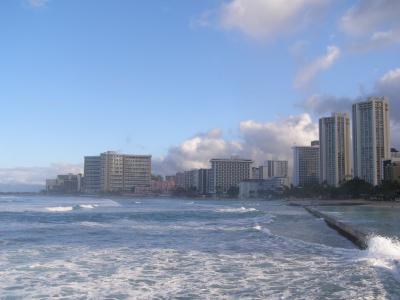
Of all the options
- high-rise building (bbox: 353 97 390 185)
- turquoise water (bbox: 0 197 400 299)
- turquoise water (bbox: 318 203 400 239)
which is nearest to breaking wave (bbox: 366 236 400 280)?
turquoise water (bbox: 0 197 400 299)

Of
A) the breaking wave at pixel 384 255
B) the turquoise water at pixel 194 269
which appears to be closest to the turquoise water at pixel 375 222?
the breaking wave at pixel 384 255

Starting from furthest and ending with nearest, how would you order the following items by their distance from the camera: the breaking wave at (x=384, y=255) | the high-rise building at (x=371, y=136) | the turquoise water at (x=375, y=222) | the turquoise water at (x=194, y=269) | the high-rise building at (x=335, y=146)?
the high-rise building at (x=335, y=146), the high-rise building at (x=371, y=136), the turquoise water at (x=375, y=222), the breaking wave at (x=384, y=255), the turquoise water at (x=194, y=269)

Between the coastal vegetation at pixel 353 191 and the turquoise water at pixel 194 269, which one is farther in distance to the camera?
the coastal vegetation at pixel 353 191

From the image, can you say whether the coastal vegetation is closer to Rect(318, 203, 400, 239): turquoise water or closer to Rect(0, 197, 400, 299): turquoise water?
Rect(318, 203, 400, 239): turquoise water

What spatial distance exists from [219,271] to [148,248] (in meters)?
6.24

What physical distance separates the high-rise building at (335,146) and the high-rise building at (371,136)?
11.8 metres

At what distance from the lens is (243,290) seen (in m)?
11.3

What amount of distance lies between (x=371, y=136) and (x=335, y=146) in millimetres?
21080

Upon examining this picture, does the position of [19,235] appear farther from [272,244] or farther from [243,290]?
[243,290]

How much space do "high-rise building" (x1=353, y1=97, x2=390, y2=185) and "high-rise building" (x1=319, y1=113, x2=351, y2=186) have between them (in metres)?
11.8

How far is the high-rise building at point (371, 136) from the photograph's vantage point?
15712cm

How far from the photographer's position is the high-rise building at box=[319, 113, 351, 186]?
180m

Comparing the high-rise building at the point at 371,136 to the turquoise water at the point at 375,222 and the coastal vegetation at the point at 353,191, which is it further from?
the turquoise water at the point at 375,222

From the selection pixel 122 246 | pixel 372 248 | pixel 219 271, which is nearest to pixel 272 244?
pixel 372 248
